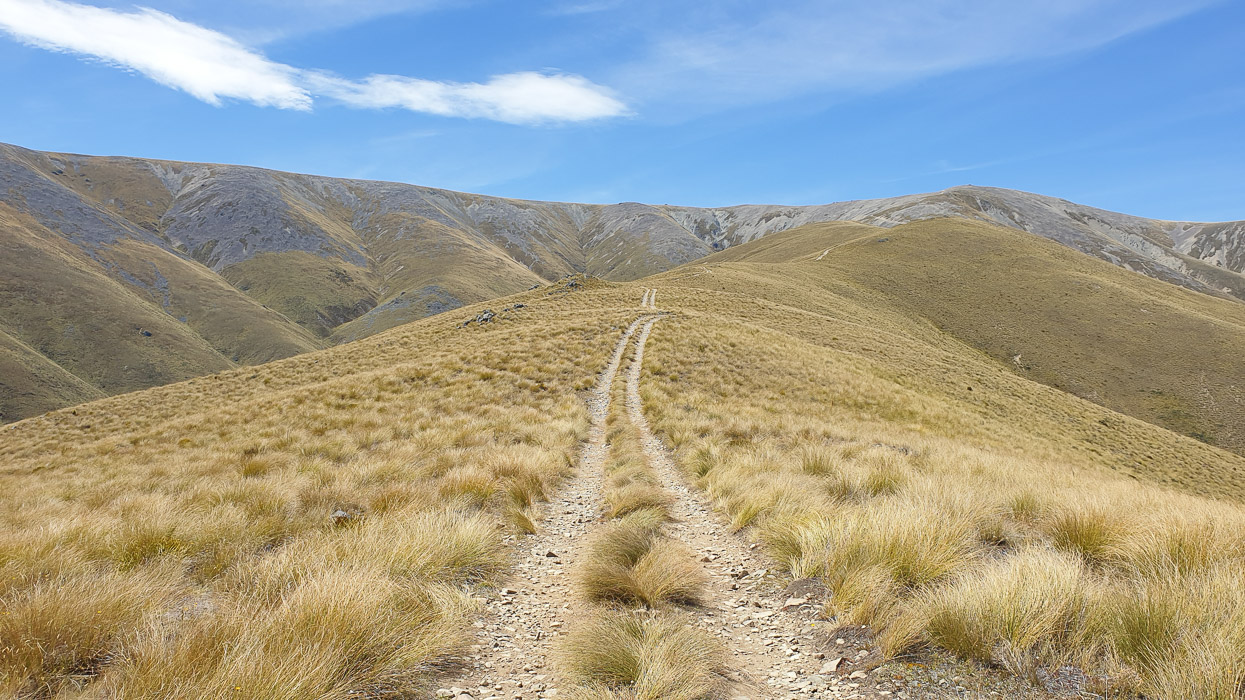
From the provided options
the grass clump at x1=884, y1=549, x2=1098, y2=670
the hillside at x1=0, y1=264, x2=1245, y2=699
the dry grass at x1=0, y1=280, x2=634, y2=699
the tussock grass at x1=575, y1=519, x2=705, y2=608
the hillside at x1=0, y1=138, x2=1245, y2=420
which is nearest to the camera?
the dry grass at x1=0, y1=280, x2=634, y2=699

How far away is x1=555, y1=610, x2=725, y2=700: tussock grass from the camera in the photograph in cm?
331

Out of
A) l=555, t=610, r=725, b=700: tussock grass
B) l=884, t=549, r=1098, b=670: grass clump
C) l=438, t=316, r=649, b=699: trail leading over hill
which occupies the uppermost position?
l=884, t=549, r=1098, b=670: grass clump

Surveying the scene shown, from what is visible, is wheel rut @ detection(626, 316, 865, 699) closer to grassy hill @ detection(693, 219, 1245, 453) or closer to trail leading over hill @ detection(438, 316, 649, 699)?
trail leading over hill @ detection(438, 316, 649, 699)

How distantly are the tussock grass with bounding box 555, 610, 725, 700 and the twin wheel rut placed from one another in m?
0.18

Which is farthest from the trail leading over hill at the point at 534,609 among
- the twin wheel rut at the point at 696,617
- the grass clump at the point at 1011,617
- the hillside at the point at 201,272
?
the hillside at the point at 201,272

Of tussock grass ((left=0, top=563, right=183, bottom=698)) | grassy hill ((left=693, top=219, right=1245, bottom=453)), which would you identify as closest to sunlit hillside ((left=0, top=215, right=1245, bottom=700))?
tussock grass ((left=0, top=563, right=183, bottom=698))

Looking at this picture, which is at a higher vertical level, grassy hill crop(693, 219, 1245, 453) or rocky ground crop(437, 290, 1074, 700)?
grassy hill crop(693, 219, 1245, 453)

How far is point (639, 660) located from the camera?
11.5ft

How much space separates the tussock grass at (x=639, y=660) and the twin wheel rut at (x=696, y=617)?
6.9 inches

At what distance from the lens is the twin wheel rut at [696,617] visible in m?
3.68

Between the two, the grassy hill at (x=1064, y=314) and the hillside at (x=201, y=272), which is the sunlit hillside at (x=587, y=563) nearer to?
the grassy hill at (x=1064, y=314)

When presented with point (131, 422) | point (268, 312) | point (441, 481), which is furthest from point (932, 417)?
point (268, 312)

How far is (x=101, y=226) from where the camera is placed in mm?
142500

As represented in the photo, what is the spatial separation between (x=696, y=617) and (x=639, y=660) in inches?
59.1
